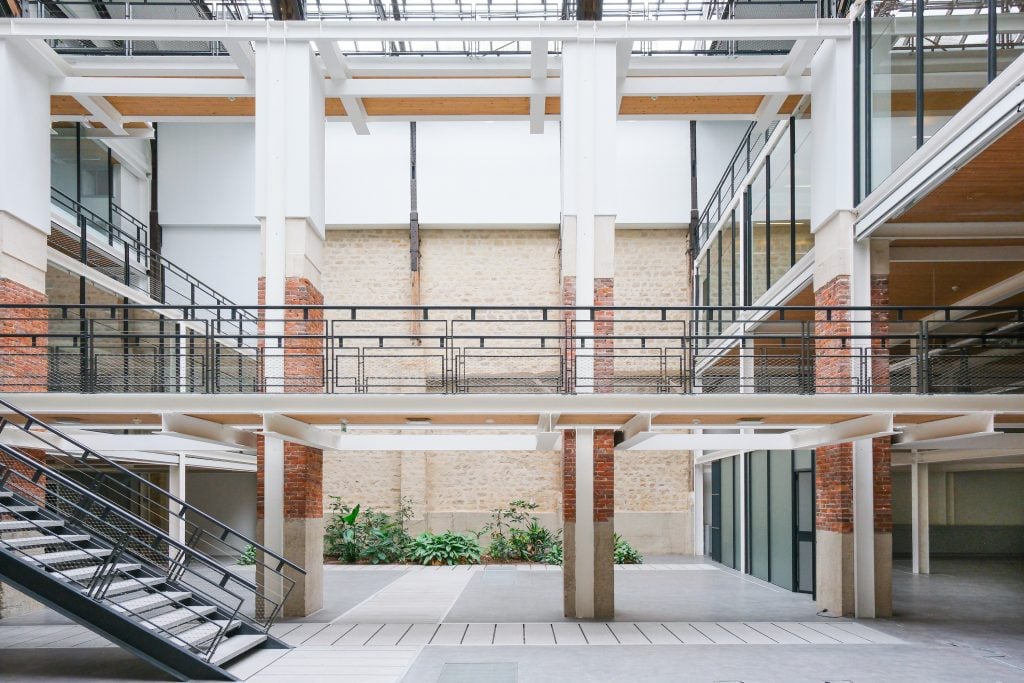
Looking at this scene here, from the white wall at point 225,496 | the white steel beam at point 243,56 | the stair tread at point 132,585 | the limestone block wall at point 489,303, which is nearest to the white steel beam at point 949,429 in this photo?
the stair tread at point 132,585

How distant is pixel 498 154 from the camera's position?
23.2 metres

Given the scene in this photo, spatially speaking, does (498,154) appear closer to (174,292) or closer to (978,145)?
(174,292)

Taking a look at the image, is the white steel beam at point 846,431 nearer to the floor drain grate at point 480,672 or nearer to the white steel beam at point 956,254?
the white steel beam at point 956,254

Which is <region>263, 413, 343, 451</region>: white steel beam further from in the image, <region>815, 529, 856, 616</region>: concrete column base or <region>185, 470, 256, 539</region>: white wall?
<region>185, 470, 256, 539</region>: white wall

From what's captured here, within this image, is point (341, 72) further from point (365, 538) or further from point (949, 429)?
point (365, 538)

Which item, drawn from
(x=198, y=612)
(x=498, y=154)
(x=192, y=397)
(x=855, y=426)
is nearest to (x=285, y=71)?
(x=192, y=397)

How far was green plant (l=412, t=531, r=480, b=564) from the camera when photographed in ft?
67.3

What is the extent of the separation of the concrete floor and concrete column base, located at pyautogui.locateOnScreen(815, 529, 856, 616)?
434mm

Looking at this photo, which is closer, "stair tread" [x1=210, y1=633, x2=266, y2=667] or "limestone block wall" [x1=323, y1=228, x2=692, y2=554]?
"stair tread" [x1=210, y1=633, x2=266, y2=667]

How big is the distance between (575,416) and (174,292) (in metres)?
13.3

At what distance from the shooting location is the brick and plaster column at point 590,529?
474 inches

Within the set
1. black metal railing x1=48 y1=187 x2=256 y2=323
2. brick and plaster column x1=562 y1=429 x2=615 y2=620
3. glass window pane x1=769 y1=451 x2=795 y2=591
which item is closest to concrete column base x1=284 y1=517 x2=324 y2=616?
brick and plaster column x1=562 y1=429 x2=615 y2=620

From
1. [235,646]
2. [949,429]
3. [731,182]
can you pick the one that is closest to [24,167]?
[235,646]

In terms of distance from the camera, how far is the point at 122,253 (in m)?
20.0
